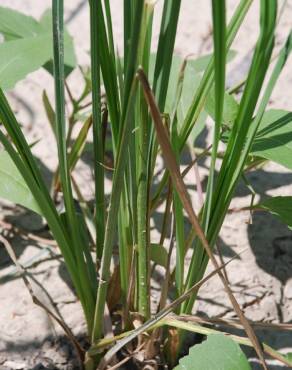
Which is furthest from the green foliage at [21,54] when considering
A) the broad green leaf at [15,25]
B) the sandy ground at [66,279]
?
the sandy ground at [66,279]

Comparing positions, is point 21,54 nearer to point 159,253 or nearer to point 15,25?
point 15,25

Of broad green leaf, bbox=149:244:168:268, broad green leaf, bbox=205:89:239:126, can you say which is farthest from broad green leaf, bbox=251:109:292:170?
broad green leaf, bbox=149:244:168:268

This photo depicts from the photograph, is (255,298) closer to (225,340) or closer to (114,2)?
(225,340)

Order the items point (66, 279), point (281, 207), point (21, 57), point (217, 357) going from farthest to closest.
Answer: point (66, 279)
point (21, 57)
point (281, 207)
point (217, 357)

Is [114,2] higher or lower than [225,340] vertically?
higher

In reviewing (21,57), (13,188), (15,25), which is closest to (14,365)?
(13,188)

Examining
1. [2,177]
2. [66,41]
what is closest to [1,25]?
[66,41]
